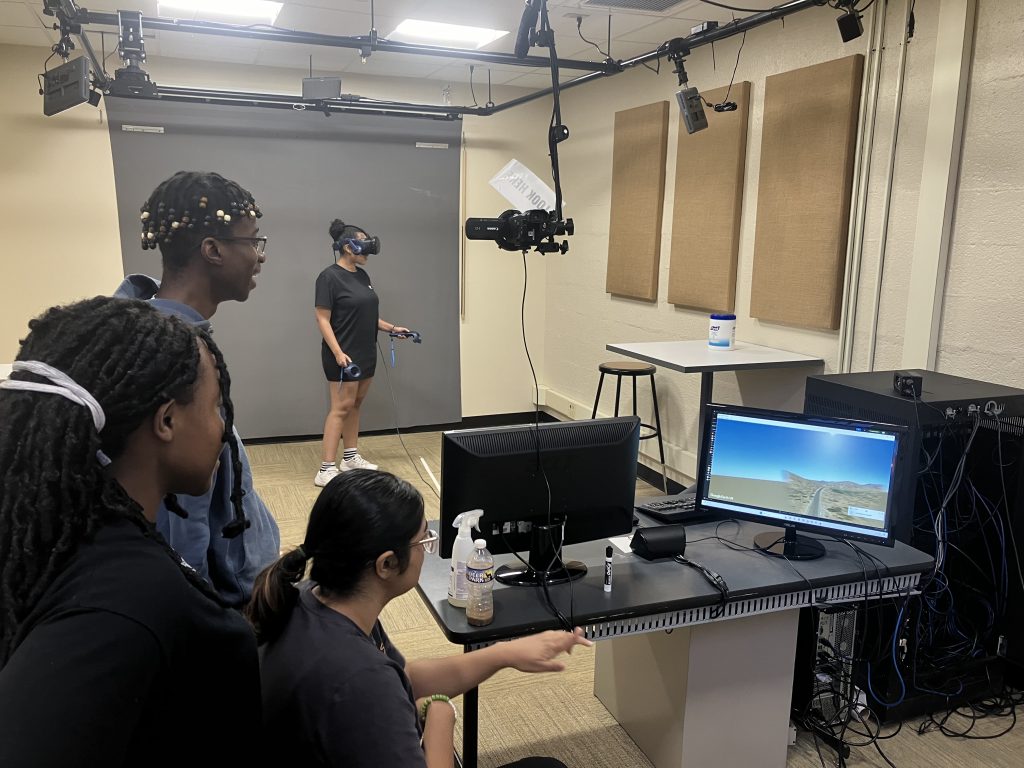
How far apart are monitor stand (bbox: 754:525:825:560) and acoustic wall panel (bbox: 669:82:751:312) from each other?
A: 213 centimetres

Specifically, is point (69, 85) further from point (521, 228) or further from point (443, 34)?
point (521, 228)

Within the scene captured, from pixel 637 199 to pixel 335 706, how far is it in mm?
4129

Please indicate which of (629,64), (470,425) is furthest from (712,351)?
(470,425)

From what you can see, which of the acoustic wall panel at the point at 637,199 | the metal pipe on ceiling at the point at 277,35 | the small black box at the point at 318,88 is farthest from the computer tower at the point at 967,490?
the small black box at the point at 318,88

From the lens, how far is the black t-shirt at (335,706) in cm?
113

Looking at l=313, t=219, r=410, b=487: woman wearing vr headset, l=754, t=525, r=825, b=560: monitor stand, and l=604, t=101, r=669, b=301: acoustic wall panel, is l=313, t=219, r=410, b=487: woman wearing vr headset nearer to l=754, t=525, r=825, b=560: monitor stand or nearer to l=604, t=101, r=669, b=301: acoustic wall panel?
l=604, t=101, r=669, b=301: acoustic wall panel

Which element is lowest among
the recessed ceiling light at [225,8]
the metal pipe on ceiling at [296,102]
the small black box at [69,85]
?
the small black box at [69,85]

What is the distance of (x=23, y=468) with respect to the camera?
74 centimetres

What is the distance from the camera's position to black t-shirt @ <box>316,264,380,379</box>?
15.0 feet

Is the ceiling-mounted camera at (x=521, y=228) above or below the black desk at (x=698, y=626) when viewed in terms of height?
above

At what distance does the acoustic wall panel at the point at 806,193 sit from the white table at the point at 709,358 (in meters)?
0.17

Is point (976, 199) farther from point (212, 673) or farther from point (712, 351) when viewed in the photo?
point (212, 673)

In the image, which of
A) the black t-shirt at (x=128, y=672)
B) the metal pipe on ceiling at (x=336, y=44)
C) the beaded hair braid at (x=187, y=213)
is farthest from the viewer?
the metal pipe on ceiling at (x=336, y=44)

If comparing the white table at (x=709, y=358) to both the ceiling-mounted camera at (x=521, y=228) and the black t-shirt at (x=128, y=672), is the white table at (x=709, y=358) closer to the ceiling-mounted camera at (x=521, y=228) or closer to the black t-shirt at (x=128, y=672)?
the ceiling-mounted camera at (x=521, y=228)
